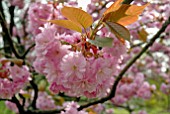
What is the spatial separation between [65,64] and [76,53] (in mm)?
61

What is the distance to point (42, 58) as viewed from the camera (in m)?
1.19

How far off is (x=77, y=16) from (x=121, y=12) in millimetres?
139

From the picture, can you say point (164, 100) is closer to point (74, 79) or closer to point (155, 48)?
point (155, 48)

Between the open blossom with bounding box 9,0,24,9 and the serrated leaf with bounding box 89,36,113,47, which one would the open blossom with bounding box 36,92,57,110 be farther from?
the serrated leaf with bounding box 89,36,113,47

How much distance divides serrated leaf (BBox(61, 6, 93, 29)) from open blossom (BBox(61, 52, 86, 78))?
0.10m

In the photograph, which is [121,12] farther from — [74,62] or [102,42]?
[74,62]

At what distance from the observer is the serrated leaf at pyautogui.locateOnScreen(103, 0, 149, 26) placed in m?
0.97

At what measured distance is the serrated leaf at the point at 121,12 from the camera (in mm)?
Answer: 972

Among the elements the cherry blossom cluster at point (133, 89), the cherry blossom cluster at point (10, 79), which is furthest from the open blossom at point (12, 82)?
the cherry blossom cluster at point (133, 89)

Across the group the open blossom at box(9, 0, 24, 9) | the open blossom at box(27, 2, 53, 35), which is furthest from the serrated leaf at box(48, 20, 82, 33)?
the open blossom at box(9, 0, 24, 9)

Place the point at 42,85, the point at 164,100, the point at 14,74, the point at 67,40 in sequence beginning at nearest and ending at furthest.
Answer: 1. the point at 67,40
2. the point at 14,74
3. the point at 42,85
4. the point at 164,100

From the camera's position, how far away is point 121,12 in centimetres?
100

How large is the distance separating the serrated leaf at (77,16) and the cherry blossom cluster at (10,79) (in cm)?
77

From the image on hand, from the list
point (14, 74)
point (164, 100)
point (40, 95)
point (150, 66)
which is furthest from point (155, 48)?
point (164, 100)
